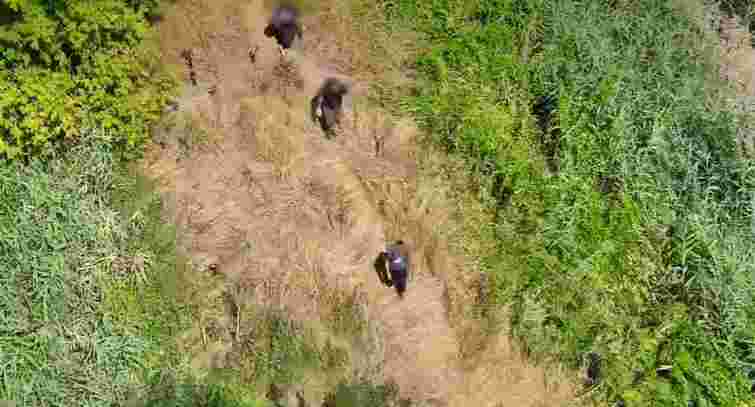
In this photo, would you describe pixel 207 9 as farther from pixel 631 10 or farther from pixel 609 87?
pixel 631 10

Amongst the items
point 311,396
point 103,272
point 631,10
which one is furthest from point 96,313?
point 631,10

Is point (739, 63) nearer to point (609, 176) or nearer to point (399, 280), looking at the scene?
point (609, 176)

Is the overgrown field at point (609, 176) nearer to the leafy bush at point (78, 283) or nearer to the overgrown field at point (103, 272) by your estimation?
the overgrown field at point (103, 272)

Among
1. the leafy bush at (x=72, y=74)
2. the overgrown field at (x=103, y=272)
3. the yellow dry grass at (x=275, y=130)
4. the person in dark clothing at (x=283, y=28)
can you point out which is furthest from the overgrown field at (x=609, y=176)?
the leafy bush at (x=72, y=74)

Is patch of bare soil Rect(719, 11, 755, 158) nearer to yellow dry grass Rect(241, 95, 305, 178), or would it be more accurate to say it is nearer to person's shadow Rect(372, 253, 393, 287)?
person's shadow Rect(372, 253, 393, 287)

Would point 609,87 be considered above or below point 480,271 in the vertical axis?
above
